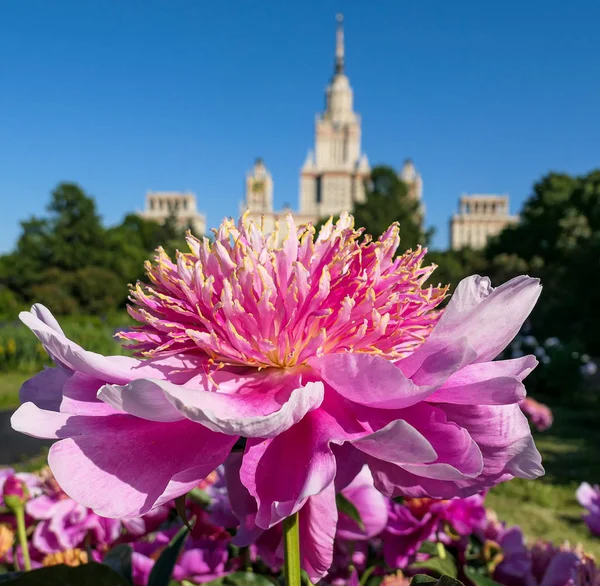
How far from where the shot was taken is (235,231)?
84 centimetres

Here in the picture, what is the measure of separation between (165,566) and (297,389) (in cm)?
50

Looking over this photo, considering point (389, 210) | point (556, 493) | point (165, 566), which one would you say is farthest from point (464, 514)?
point (389, 210)

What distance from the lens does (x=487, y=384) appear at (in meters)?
0.58

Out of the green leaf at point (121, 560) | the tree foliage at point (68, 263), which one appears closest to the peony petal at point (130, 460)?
the green leaf at point (121, 560)

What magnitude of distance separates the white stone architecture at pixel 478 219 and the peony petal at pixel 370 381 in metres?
75.5

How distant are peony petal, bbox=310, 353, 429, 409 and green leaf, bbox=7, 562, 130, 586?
41 cm

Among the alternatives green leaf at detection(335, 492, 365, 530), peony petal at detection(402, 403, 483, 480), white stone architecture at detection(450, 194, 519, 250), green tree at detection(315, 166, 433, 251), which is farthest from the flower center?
white stone architecture at detection(450, 194, 519, 250)

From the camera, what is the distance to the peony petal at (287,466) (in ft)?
1.87

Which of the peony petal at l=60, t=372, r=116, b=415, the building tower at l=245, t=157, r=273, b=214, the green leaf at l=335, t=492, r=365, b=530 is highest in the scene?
the building tower at l=245, t=157, r=273, b=214

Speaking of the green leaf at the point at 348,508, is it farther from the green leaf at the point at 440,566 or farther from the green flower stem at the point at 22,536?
the green flower stem at the point at 22,536

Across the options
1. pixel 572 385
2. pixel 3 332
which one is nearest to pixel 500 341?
pixel 572 385

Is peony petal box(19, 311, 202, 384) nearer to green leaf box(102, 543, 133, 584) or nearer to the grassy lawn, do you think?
green leaf box(102, 543, 133, 584)

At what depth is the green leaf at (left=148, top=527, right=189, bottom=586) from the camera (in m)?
0.88

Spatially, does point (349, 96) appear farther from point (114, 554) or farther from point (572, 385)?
point (114, 554)
